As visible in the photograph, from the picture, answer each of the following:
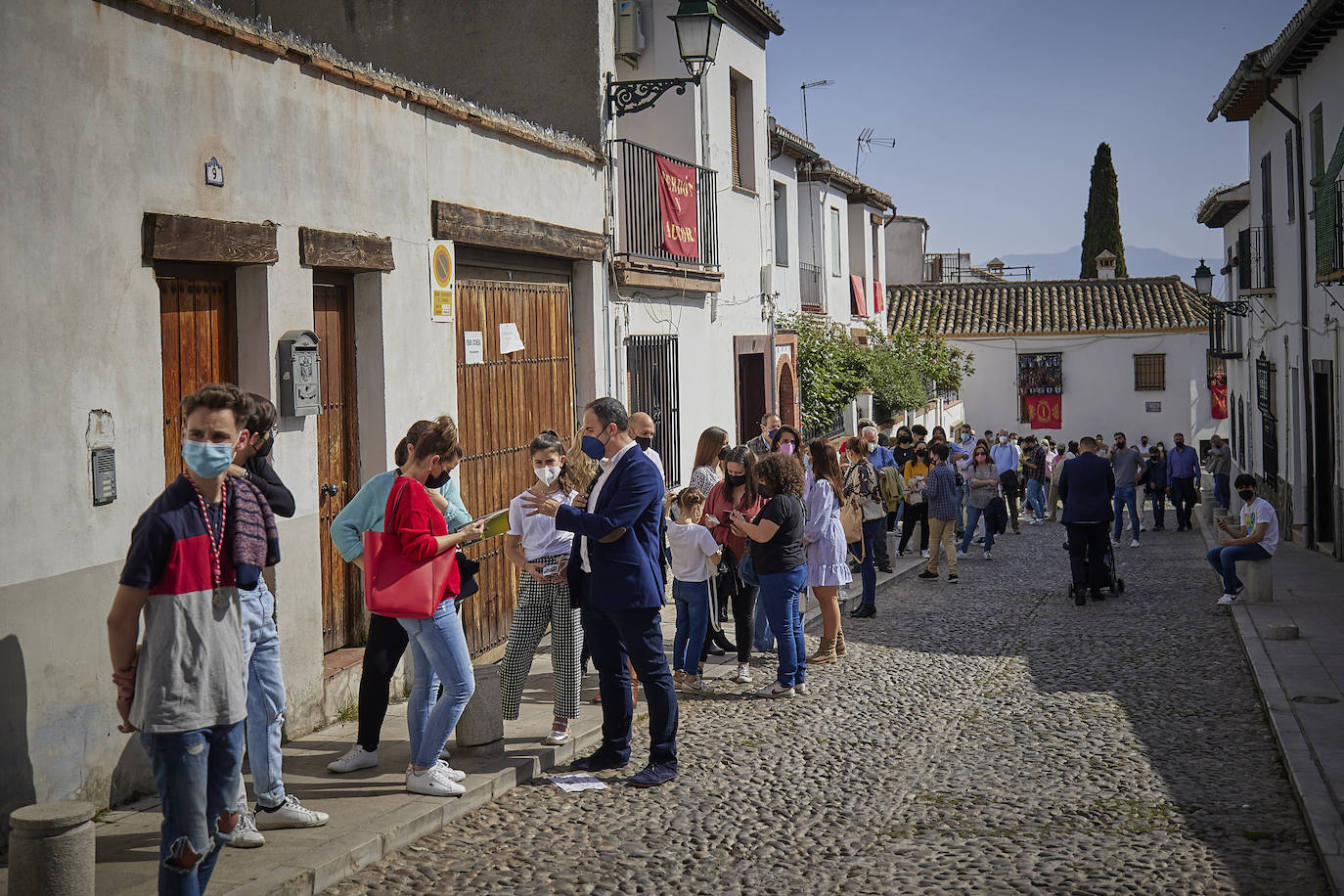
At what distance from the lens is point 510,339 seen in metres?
10.9

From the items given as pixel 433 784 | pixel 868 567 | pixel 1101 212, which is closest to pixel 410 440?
pixel 433 784

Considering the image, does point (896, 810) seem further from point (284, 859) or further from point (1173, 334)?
point (1173, 334)

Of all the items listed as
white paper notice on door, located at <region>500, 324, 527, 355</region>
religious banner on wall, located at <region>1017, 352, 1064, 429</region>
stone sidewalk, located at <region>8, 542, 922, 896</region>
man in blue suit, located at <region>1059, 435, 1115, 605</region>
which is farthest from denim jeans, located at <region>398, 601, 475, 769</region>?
religious banner on wall, located at <region>1017, 352, 1064, 429</region>

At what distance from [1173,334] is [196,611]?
42.1 meters

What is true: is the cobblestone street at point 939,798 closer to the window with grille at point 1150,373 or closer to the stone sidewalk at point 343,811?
the stone sidewalk at point 343,811

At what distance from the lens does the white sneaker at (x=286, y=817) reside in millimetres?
5934

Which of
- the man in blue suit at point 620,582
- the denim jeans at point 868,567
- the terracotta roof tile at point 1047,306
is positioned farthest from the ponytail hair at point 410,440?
the terracotta roof tile at point 1047,306

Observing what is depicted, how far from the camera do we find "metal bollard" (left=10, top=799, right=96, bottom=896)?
4.66 meters

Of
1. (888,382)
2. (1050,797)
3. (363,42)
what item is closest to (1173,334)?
(888,382)

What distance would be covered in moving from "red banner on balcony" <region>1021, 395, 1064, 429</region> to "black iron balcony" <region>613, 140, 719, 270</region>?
29.7 meters

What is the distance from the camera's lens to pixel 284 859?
5539mm

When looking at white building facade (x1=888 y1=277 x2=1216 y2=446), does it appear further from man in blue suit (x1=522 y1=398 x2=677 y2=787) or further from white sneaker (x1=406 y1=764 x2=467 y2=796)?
white sneaker (x1=406 y1=764 x2=467 y2=796)

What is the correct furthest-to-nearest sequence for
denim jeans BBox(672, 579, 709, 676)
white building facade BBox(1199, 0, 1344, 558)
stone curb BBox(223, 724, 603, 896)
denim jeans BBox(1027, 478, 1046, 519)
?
denim jeans BBox(1027, 478, 1046, 519) < white building facade BBox(1199, 0, 1344, 558) < denim jeans BBox(672, 579, 709, 676) < stone curb BBox(223, 724, 603, 896)

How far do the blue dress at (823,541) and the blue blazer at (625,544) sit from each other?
3242 mm
